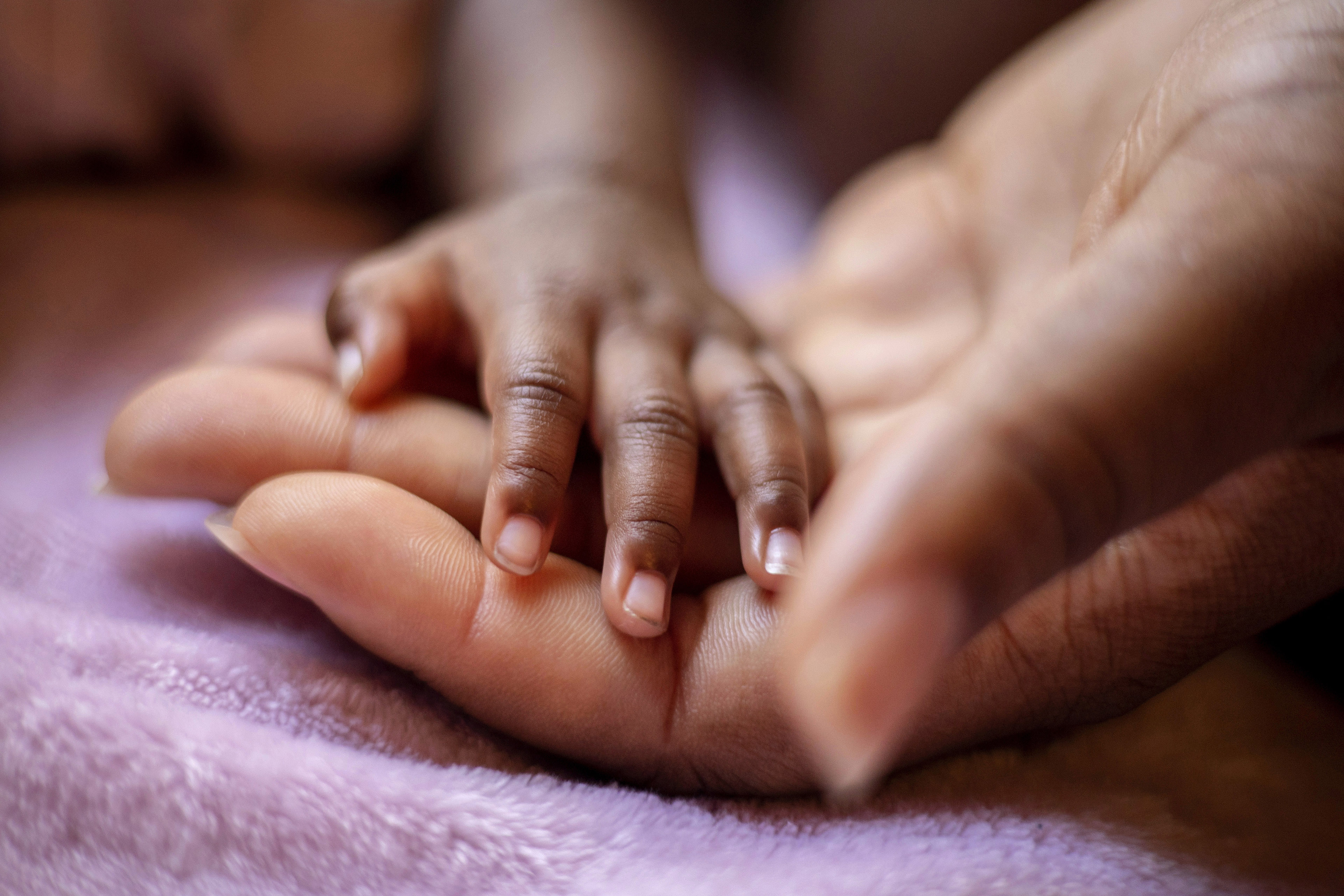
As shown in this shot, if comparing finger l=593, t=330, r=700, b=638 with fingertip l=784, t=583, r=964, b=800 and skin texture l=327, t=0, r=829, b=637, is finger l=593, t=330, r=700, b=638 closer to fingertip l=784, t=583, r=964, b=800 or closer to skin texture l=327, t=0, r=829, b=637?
skin texture l=327, t=0, r=829, b=637

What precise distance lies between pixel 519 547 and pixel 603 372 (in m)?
0.12

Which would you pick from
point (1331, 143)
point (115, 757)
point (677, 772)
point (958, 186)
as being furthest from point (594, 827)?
point (958, 186)

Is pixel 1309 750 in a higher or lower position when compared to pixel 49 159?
lower

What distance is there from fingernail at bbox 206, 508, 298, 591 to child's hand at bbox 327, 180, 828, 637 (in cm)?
9

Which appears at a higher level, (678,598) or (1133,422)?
(1133,422)

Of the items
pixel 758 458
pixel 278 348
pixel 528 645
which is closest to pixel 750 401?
pixel 758 458

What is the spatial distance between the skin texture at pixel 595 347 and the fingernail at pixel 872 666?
0.14m

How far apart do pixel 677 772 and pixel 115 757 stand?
0.21 meters

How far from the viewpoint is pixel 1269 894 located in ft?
1.12

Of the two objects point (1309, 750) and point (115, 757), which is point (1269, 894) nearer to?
point (1309, 750)

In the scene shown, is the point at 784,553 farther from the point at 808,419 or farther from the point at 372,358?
the point at 372,358

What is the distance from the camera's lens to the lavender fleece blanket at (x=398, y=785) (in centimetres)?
33

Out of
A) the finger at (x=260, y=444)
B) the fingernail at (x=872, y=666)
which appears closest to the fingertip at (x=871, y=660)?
the fingernail at (x=872, y=666)

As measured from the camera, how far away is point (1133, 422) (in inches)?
9.9
